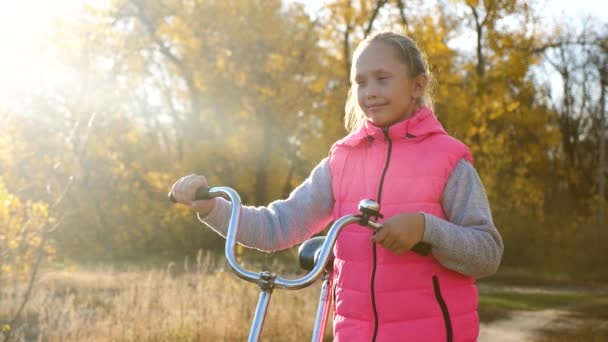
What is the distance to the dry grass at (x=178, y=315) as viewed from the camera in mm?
6445

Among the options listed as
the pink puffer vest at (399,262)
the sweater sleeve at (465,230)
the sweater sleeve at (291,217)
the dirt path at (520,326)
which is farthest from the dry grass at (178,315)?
the sweater sleeve at (465,230)

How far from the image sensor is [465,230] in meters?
2.52

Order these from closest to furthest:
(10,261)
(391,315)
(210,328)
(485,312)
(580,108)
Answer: (391,315) < (210,328) < (10,261) < (485,312) < (580,108)

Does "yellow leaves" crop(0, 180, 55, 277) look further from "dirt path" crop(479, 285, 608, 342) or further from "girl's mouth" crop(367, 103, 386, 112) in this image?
"dirt path" crop(479, 285, 608, 342)

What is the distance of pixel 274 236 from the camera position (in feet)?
9.71

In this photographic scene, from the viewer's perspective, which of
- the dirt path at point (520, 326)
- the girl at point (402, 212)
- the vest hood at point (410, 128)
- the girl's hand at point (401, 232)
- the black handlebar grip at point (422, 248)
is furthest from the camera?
the dirt path at point (520, 326)

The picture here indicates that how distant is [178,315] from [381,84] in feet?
14.5

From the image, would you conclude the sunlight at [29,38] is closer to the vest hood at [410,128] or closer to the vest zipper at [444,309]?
the vest hood at [410,128]

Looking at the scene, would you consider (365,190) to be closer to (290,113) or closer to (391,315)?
(391,315)

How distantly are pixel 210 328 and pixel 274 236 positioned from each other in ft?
12.5

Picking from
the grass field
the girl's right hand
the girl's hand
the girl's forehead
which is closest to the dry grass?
the grass field

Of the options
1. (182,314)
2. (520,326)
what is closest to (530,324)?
(520,326)

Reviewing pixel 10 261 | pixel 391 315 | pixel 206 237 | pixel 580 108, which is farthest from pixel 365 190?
pixel 580 108

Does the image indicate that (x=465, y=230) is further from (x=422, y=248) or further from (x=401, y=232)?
→ (x=401, y=232)
